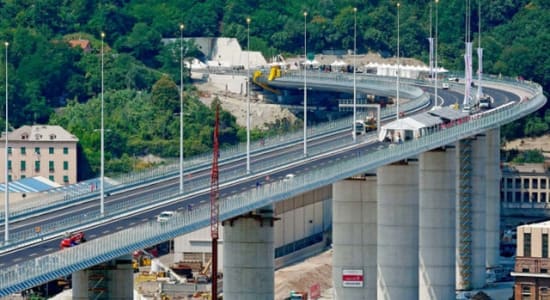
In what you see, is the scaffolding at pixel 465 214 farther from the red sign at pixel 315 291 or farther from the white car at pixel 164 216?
the white car at pixel 164 216

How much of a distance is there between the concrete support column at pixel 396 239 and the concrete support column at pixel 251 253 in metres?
25.1

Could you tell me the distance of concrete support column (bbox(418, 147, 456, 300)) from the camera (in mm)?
170875

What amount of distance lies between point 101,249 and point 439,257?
6183 centimetres

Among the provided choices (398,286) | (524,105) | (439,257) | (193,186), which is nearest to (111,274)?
(193,186)

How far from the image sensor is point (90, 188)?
483ft

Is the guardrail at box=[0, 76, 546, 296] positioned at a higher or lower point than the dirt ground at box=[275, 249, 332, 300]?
higher

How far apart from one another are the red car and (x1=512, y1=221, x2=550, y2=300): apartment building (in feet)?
165

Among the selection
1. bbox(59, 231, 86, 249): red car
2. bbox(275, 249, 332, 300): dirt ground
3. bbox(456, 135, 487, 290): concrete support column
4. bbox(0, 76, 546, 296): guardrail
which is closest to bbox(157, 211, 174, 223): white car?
bbox(0, 76, 546, 296): guardrail

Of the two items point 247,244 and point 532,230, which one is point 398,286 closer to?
point 532,230

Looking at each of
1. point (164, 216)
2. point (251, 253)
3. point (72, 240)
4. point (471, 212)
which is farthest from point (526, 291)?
point (72, 240)

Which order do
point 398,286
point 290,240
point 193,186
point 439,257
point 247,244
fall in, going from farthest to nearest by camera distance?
1. point 290,240
2. point 439,257
3. point 398,286
4. point 193,186
5. point 247,244

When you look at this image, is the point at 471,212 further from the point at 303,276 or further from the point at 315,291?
the point at 315,291

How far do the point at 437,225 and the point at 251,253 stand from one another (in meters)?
39.8

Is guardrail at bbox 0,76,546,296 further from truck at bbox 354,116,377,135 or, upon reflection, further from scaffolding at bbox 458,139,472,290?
scaffolding at bbox 458,139,472,290
